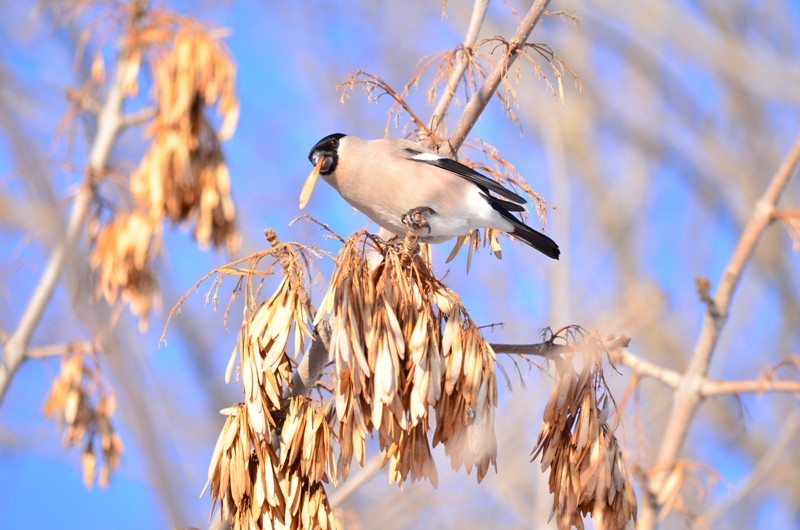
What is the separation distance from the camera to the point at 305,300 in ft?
5.20

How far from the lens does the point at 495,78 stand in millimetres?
1785

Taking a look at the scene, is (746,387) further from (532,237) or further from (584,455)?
(532,237)

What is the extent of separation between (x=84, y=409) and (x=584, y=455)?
2.40 m

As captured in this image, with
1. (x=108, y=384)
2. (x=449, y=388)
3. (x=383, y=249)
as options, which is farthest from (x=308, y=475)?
(x=108, y=384)

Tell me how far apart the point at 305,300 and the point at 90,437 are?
6.99 ft

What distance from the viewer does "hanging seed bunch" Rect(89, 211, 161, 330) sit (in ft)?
10.7

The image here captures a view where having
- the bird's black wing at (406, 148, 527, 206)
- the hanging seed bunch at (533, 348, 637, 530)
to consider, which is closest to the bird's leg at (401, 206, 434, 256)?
the bird's black wing at (406, 148, 527, 206)

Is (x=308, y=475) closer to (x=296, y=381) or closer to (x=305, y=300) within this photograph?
(x=296, y=381)

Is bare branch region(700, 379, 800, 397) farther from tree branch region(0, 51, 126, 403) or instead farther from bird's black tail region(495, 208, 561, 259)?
tree branch region(0, 51, 126, 403)

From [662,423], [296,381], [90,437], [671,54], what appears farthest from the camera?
[671,54]

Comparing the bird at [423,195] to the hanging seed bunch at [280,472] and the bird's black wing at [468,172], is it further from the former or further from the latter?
the hanging seed bunch at [280,472]

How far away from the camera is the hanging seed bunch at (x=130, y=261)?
3.26 meters

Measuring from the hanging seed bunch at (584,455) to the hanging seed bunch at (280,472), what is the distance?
51 centimetres

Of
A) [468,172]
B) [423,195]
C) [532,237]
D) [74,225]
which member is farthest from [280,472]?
[74,225]
